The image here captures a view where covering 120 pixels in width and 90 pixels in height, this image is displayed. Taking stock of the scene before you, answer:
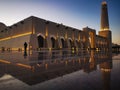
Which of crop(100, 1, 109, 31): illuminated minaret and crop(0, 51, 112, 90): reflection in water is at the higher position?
crop(100, 1, 109, 31): illuminated minaret

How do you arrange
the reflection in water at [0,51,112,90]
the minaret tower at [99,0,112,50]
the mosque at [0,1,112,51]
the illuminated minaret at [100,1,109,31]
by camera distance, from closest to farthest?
the reflection in water at [0,51,112,90] < the mosque at [0,1,112,51] < the illuminated minaret at [100,1,109,31] < the minaret tower at [99,0,112,50]

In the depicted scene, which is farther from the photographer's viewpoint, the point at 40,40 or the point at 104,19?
the point at 104,19

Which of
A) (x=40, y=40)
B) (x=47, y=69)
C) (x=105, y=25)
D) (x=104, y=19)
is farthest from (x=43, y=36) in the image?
(x=104, y=19)

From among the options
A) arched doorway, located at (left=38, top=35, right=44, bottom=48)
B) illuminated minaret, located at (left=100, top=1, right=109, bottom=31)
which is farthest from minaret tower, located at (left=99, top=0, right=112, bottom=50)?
arched doorway, located at (left=38, top=35, right=44, bottom=48)

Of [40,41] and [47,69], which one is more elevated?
[40,41]

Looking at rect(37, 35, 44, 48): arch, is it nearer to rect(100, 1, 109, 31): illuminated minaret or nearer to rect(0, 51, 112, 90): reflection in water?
rect(0, 51, 112, 90): reflection in water

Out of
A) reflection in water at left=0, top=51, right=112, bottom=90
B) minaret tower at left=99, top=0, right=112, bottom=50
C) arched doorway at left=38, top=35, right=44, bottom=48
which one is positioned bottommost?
reflection in water at left=0, top=51, right=112, bottom=90

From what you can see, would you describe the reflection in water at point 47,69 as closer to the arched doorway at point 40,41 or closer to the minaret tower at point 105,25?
the arched doorway at point 40,41

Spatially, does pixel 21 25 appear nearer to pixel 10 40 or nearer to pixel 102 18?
pixel 10 40

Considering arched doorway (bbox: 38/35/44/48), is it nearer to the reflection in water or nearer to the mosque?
the mosque

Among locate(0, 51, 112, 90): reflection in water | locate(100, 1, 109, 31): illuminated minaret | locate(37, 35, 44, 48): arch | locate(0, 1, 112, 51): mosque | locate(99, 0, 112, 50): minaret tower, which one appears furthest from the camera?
locate(99, 0, 112, 50): minaret tower

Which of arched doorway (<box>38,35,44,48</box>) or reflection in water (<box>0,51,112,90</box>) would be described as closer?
reflection in water (<box>0,51,112,90</box>)

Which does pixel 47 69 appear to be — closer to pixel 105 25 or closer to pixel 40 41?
pixel 40 41

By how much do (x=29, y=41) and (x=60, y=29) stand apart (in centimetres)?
1415
